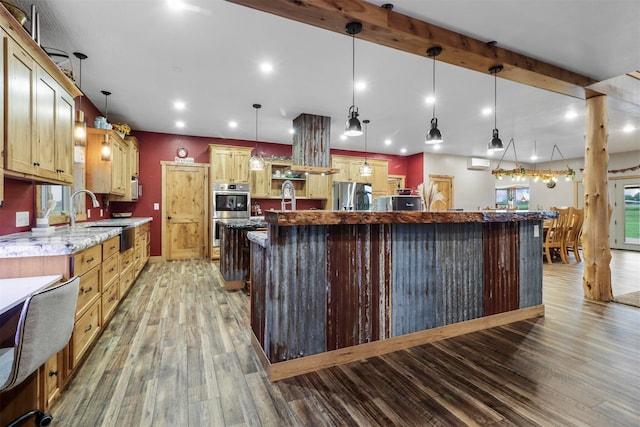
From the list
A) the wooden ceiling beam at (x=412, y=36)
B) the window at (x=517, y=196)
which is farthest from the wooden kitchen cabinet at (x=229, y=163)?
the window at (x=517, y=196)

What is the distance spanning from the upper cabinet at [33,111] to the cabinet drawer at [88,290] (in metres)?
0.80

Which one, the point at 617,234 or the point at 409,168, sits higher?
the point at 409,168

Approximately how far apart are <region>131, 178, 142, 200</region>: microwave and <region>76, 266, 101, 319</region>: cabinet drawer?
12.2 feet

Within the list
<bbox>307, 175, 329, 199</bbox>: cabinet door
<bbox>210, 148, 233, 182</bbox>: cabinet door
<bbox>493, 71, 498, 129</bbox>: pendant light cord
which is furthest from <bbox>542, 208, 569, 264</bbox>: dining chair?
<bbox>210, 148, 233, 182</bbox>: cabinet door

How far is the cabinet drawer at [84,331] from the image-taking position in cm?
201

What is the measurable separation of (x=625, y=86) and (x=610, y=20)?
7.63 ft

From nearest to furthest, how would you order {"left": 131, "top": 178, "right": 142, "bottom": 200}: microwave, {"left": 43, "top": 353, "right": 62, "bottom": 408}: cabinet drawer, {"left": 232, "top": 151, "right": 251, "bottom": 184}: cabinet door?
{"left": 43, "top": 353, "right": 62, "bottom": 408}: cabinet drawer → {"left": 131, "top": 178, "right": 142, "bottom": 200}: microwave → {"left": 232, "top": 151, "right": 251, "bottom": 184}: cabinet door

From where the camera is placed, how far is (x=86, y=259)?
214 centimetres

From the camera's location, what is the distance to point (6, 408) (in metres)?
1.46

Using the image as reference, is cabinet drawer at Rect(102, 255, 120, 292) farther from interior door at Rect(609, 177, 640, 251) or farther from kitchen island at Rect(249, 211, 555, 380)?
interior door at Rect(609, 177, 640, 251)

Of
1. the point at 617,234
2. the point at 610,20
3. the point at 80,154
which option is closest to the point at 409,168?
the point at 617,234

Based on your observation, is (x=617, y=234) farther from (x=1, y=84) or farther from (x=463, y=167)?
(x=1, y=84)

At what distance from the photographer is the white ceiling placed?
2506 millimetres

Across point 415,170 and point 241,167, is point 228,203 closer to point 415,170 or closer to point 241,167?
point 241,167
